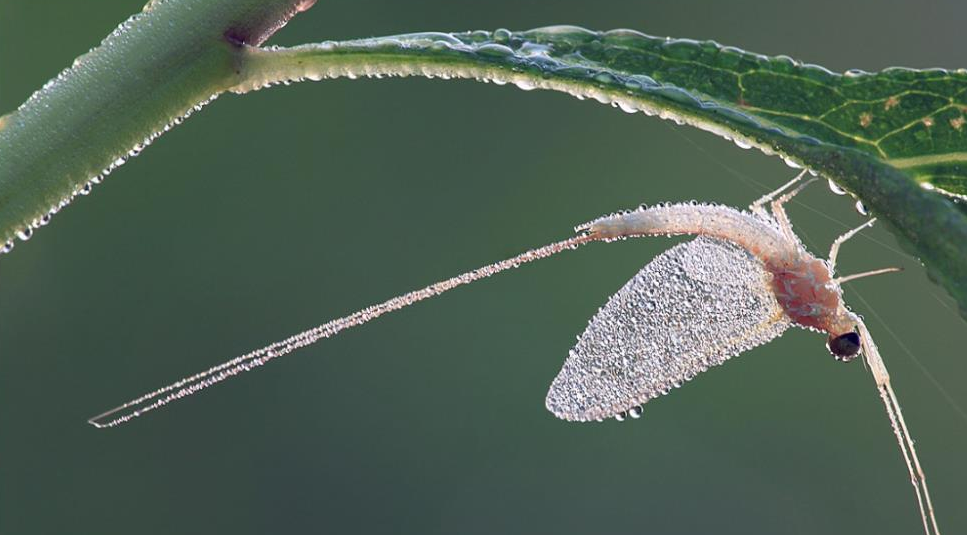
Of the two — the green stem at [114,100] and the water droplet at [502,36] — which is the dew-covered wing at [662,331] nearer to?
the water droplet at [502,36]

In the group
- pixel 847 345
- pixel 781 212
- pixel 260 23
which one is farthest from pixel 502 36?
pixel 847 345

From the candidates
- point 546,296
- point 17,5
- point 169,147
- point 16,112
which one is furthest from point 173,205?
point 16,112

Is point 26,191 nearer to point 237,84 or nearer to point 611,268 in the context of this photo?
point 237,84

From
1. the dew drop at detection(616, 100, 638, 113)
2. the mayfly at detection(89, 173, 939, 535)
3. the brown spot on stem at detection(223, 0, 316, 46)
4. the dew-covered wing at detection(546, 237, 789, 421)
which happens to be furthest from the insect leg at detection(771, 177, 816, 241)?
the brown spot on stem at detection(223, 0, 316, 46)

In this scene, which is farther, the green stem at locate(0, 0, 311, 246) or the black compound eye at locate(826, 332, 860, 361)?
the black compound eye at locate(826, 332, 860, 361)

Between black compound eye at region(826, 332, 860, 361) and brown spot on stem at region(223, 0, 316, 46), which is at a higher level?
black compound eye at region(826, 332, 860, 361)

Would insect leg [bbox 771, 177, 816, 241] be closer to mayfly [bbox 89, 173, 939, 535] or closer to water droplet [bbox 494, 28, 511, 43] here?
mayfly [bbox 89, 173, 939, 535]

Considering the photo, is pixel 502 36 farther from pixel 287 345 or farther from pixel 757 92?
pixel 287 345
